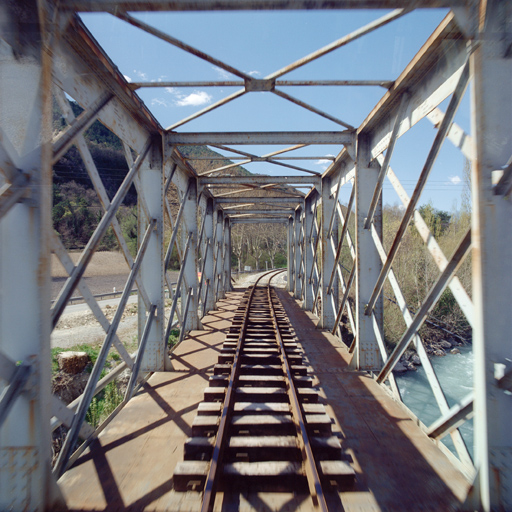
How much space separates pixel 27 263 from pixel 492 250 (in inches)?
136

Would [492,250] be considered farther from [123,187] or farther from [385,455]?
[123,187]

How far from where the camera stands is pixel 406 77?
12.1 ft

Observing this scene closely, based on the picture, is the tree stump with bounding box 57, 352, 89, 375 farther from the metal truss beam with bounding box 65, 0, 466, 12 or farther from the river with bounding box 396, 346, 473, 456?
the river with bounding box 396, 346, 473, 456

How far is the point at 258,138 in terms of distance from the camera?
553cm

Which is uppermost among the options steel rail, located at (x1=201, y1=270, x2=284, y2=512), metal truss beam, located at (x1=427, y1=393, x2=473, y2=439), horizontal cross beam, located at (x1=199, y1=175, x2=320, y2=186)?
horizontal cross beam, located at (x1=199, y1=175, x2=320, y2=186)

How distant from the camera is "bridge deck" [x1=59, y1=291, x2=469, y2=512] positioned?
238 centimetres

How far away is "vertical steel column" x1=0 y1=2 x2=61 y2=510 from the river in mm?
11953

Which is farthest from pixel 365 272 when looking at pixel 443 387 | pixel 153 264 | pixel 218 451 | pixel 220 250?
pixel 443 387

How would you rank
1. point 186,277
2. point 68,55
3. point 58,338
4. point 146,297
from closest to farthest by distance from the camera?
1. point 68,55
2. point 146,297
3. point 186,277
4. point 58,338

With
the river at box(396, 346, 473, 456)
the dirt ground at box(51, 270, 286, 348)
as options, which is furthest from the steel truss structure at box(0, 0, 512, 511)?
the river at box(396, 346, 473, 456)

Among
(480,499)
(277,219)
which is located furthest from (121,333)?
(480,499)

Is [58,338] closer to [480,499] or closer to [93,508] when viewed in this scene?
[93,508]

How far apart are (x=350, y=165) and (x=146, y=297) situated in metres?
4.67

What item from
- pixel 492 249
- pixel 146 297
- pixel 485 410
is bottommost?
pixel 485 410
